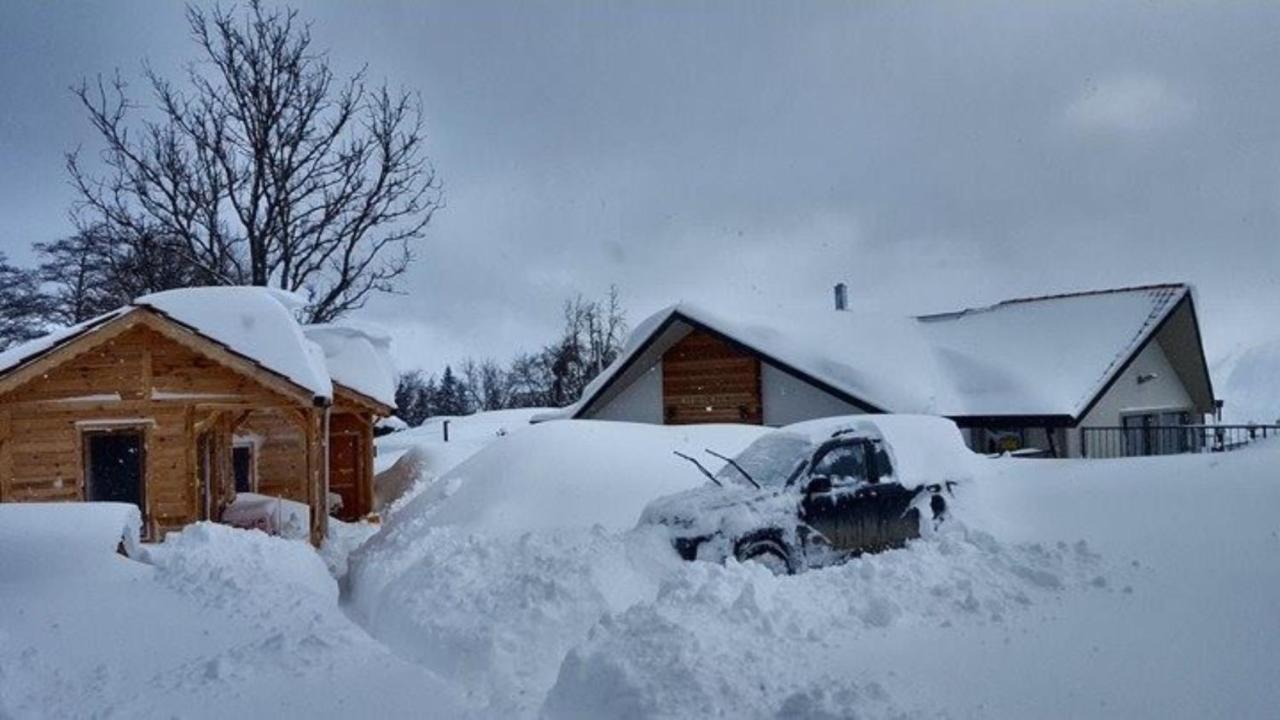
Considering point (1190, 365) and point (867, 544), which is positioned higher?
point (1190, 365)

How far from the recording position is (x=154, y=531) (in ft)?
43.7

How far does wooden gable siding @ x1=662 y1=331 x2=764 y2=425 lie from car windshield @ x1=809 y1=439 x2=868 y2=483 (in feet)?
26.0

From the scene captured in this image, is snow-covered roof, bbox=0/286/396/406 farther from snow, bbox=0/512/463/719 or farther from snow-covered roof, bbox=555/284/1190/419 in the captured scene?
snow-covered roof, bbox=555/284/1190/419

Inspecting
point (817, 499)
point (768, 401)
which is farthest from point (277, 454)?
point (817, 499)

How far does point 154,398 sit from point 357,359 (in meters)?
5.96

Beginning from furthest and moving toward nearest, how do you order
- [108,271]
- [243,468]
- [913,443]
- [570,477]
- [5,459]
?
[108,271]
[243,468]
[5,459]
[570,477]
[913,443]

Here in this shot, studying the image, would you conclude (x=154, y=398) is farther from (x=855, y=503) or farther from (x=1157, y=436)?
(x=1157, y=436)

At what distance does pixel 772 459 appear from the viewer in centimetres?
862

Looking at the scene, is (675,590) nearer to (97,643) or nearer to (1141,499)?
(97,643)

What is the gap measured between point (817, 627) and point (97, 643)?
524 centimetres

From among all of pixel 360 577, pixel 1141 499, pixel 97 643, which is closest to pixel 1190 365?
pixel 1141 499

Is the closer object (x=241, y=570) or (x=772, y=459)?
(x=241, y=570)

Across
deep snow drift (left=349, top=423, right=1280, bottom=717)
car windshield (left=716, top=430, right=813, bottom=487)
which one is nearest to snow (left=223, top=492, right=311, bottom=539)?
deep snow drift (left=349, top=423, right=1280, bottom=717)

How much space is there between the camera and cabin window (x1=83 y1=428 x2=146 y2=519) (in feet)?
43.3
